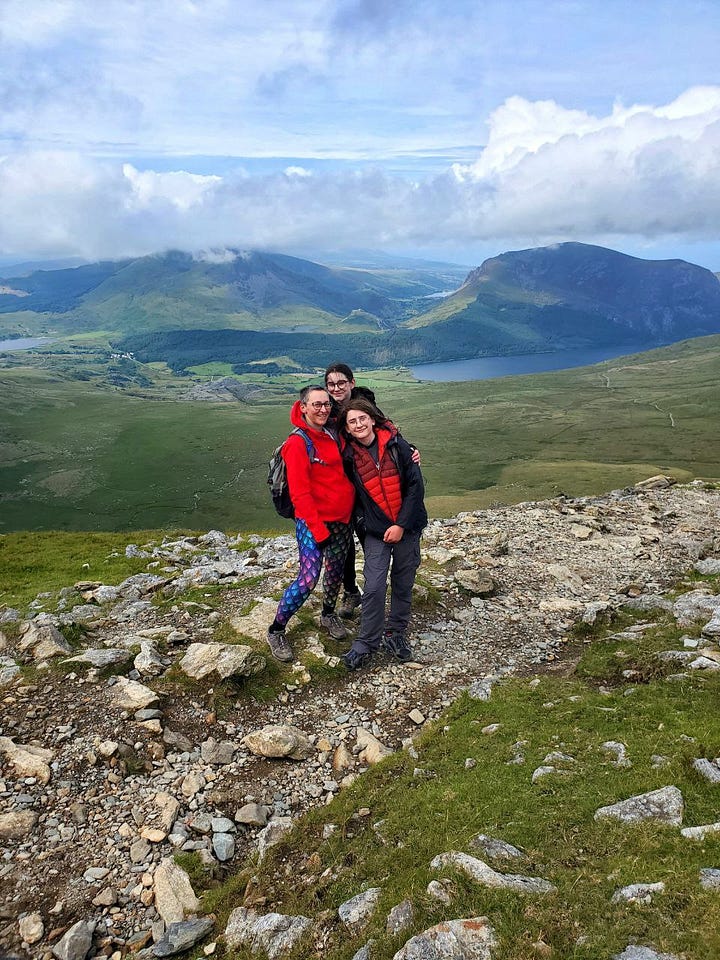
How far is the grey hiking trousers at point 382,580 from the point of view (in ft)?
36.4

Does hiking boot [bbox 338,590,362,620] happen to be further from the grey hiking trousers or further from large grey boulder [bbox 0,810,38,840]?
large grey boulder [bbox 0,810,38,840]

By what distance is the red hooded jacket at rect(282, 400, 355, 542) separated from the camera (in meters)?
10.2

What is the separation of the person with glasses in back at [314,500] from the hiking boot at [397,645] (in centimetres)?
182

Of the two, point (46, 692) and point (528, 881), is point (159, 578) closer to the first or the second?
point (46, 692)

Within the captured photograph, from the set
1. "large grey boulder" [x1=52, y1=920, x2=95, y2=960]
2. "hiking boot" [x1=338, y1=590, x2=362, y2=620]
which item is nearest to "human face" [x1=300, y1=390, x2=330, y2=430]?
"hiking boot" [x1=338, y1=590, x2=362, y2=620]

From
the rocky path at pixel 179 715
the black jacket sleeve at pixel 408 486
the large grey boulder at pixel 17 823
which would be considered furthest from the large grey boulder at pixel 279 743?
the black jacket sleeve at pixel 408 486

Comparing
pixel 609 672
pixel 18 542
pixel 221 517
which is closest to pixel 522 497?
pixel 221 517

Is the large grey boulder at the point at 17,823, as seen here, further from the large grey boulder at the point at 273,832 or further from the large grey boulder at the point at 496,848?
the large grey boulder at the point at 496,848

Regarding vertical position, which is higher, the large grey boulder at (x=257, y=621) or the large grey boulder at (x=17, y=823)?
the large grey boulder at (x=257, y=621)

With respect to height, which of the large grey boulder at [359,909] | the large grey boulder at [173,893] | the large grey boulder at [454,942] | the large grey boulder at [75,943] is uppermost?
the large grey boulder at [454,942]

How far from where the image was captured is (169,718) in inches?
400

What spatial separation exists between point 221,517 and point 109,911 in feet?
449

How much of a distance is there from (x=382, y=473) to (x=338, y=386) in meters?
1.95

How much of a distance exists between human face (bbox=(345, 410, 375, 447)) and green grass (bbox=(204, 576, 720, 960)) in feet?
17.3
